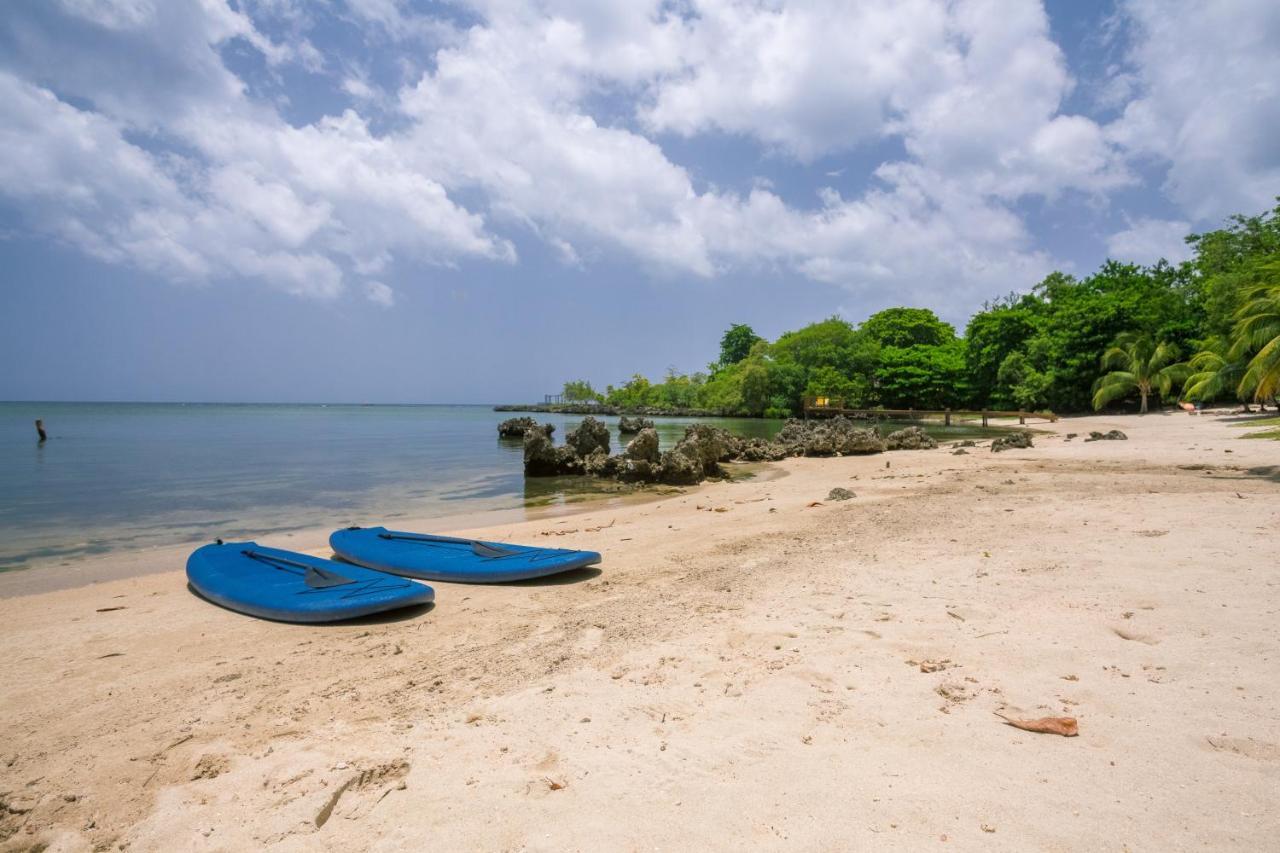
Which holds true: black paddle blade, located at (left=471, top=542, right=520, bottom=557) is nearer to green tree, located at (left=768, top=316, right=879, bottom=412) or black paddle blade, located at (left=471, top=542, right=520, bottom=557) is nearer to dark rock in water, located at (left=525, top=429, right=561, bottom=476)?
dark rock in water, located at (left=525, top=429, right=561, bottom=476)

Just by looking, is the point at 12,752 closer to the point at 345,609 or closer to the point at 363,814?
the point at 345,609

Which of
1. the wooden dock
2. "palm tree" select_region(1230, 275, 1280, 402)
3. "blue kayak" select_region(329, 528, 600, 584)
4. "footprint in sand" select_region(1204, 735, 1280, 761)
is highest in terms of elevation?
"palm tree" select_region(1230, 275, 1280, 402)

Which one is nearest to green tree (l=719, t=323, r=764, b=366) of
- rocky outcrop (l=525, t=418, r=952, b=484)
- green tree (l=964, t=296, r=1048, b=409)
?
green tree (l=964, t=296, r=1048, b=409)

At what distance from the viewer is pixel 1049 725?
2.80 m

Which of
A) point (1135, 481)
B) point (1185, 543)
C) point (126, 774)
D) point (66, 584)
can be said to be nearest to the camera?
point (126, 774)

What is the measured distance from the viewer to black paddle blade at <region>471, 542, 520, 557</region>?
6.90 m

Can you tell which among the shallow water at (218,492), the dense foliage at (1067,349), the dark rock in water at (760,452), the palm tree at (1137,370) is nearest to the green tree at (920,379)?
the dense foliage at (1067,349)

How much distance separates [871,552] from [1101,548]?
2.05 meters

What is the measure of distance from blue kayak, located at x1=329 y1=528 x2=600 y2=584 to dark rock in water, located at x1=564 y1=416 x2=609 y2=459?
38.4 feet

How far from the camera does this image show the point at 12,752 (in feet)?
10.7

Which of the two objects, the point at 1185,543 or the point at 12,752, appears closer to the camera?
the point at 12,752

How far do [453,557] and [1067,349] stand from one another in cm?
4606

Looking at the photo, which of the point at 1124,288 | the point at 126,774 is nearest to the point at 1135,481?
the point at 126,774

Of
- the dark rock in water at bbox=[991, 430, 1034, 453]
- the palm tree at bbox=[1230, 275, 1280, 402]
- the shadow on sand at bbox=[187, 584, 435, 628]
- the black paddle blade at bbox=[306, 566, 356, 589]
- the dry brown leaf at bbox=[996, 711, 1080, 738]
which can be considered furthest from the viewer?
the dark rock in water at bbox=[991, 430, 1034, 453]
